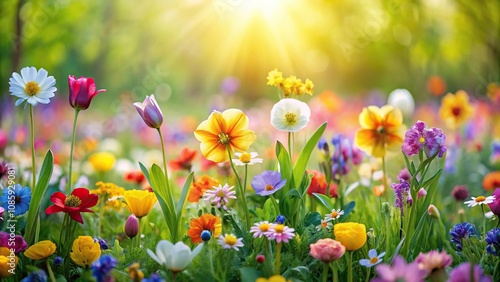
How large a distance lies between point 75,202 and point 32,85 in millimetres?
400

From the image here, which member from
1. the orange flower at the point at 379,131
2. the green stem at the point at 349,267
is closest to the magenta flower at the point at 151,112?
the green stem at the point at 349,267

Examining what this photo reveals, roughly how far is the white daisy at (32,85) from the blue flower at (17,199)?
332 millimetres

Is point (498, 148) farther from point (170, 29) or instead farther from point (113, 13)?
point (170, 29)

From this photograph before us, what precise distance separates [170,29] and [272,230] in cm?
965

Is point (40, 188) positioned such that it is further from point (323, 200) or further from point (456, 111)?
point (456, 111)

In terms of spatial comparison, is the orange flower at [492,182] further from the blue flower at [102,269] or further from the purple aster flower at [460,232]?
the blue flower at [102,269]

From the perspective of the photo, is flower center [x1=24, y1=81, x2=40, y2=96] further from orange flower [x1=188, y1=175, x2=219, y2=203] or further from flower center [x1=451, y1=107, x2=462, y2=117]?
flower center [x1=451, y1=107, x2=462, y2=117]

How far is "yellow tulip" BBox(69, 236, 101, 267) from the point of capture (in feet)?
5.49

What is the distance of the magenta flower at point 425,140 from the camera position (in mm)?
1727

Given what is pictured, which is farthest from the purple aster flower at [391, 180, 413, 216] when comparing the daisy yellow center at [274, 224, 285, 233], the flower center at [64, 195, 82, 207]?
the flower center at [64, 195, 82, 207]

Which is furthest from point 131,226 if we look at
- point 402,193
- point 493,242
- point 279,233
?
point 493,242

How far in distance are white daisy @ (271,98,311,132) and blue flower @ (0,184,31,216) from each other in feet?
2.90

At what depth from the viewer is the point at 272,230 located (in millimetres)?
1581

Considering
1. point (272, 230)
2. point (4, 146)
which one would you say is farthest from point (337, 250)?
point (4, 146)
